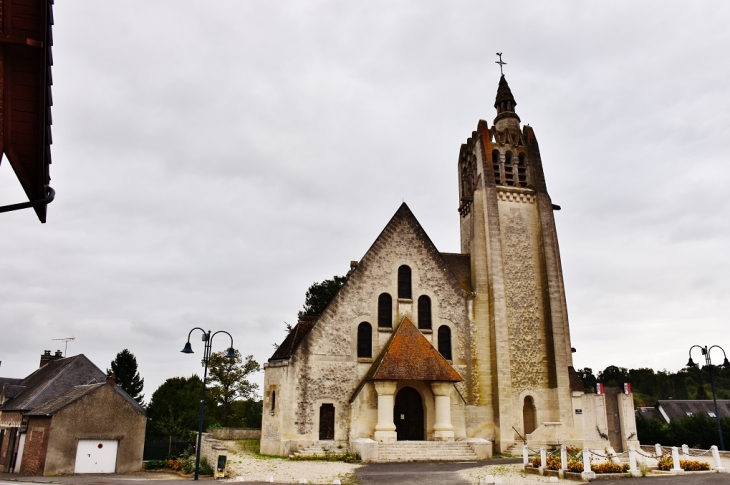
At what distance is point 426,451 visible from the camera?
23.9 metres

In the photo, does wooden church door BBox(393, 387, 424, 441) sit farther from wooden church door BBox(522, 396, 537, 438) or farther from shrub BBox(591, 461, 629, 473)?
shrub BBox(591, 461, 629, 473)

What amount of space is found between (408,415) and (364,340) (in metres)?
4.29

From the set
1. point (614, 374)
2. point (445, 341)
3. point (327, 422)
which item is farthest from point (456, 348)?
point (614, 374)

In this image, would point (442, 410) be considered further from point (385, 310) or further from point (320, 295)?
point (320, 295)

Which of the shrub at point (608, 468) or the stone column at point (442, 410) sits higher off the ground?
the stone column at point (442, 410)

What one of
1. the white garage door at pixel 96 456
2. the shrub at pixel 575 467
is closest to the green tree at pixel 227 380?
the white garage door at pixel 96 456

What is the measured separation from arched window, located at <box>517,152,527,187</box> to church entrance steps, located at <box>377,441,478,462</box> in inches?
654

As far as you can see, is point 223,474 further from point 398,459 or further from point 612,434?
point 612,434

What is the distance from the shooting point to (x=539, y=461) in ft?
64.7

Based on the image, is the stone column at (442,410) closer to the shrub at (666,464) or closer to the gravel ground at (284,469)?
the gravel ground at (284,469)

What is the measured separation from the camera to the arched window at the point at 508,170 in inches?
1315

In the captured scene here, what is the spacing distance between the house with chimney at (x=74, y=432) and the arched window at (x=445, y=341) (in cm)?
1560

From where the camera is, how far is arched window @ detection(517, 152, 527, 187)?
33.7 m

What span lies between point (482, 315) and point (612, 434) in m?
9.51
